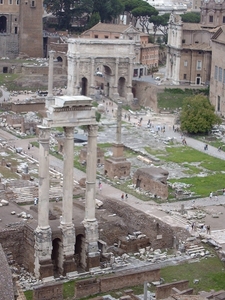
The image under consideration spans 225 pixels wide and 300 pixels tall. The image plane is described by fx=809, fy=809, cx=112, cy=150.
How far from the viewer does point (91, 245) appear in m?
35.2

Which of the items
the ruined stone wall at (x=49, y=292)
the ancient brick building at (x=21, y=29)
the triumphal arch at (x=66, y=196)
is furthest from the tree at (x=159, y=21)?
the ruined stone wall at (x=49, y=292)

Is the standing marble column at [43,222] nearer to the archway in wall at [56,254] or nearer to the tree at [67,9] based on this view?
the archway in wall at [56,254]

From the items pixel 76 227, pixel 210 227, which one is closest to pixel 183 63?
pixel 210 227

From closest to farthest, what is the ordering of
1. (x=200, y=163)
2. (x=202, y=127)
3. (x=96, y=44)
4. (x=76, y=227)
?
1. (x=76, y=227)
2. (x=200, y=163)
3. (x=202, y=127)
4. (x=96, y=44)

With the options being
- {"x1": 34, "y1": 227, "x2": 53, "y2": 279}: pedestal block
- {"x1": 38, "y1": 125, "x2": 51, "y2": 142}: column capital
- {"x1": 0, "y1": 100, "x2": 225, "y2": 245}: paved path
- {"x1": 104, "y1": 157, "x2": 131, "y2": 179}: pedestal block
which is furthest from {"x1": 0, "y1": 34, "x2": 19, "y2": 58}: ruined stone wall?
{"x1": 34, "y1": 227, "x2": 53, "y2": 279}: pedestal block

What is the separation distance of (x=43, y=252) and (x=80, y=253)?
93.8 inches

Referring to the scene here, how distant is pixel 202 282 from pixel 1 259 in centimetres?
985

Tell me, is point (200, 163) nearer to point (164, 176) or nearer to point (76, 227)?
point (164, 176)

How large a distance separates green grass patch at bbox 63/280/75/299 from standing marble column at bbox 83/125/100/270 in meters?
1.82

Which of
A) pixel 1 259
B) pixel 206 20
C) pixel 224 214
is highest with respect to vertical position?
pixel 206 20

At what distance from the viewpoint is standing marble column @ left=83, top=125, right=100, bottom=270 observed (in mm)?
34625

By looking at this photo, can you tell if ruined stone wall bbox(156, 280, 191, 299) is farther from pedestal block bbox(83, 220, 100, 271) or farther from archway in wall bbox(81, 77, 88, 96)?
archway in wall bbox(81, 77, 88, 96)

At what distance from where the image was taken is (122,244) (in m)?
37.5

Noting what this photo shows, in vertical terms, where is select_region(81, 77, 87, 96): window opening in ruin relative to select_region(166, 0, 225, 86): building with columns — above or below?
below
